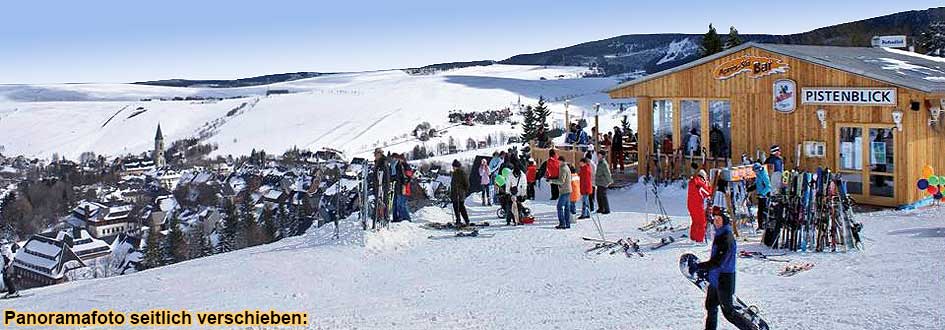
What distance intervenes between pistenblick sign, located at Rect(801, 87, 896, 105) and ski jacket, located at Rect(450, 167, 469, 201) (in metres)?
8.01

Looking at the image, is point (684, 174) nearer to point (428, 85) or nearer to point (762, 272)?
point (762, 272)

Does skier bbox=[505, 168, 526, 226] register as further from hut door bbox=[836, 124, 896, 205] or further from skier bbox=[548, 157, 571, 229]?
hut door bbox=[836, 124, 896, 205]

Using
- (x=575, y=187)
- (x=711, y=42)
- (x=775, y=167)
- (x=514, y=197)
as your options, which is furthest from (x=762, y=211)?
(x=711, y=42)

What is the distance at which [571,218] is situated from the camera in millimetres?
16953

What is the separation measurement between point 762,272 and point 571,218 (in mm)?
5714

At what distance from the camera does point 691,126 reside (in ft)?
71.0

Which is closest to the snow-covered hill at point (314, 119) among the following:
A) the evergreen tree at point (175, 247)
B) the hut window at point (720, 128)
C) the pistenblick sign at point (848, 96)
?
the evergreen tree at point (175, 247)

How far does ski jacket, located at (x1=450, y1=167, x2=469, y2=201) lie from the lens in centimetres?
1595

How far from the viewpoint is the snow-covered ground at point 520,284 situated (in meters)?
9.55

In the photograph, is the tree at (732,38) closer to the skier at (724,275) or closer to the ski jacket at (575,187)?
the ski jacket at (575,187)

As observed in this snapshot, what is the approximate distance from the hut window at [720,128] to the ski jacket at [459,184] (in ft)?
25.1

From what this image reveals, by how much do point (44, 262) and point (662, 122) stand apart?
51149 millimetres

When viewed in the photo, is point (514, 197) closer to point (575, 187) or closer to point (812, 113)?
point (575, 187)

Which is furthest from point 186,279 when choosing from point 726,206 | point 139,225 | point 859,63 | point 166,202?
point 166,202
